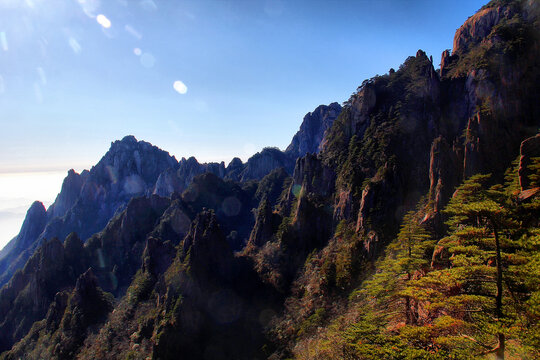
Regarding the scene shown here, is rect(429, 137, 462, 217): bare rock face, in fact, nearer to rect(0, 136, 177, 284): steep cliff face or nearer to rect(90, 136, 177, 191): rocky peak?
rect(0, 136, 177, 284): steep cliff face

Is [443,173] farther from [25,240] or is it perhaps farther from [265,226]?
[25,240]

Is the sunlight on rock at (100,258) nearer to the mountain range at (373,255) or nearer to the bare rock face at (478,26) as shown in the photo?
the mountain range at (373,255)

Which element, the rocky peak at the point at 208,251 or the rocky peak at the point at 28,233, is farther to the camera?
the rocky peak at the point at 28,233

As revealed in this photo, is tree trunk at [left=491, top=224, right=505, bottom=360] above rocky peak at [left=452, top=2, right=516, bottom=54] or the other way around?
the other way around

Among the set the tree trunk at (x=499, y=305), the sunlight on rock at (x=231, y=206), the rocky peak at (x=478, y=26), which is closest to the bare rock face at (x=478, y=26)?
the rocky peak at (x=478, y=26)

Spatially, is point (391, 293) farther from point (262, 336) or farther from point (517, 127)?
point (517, 127)

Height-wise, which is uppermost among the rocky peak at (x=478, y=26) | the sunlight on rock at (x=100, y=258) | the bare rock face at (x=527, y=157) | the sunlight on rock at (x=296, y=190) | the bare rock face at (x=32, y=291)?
the rocky peak at (x=478, y=26)

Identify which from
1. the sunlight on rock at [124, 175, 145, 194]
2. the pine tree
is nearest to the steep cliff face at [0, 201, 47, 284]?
the sunlight on rock at [124, 175, 145, 194]

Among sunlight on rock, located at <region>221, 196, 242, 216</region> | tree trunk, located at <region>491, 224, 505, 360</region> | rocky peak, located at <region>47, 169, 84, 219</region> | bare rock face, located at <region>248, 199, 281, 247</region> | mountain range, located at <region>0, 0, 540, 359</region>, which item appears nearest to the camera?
tree trunk, located at <region>491, 224, 505, 360</region>

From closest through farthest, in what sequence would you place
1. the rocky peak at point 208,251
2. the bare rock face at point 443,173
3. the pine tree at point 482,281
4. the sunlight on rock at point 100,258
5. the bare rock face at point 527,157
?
the pine tree at point 482,281, the bare rock face at point 527,157, the bare rock face at point 443,173, the rocky peak at point 208,251, the sunlight on rock at point 100,258

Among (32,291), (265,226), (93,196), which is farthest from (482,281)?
(93,196)
